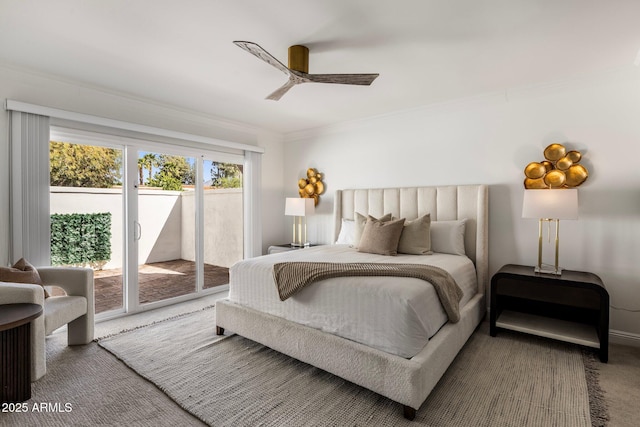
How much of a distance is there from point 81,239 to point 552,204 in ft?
15.2

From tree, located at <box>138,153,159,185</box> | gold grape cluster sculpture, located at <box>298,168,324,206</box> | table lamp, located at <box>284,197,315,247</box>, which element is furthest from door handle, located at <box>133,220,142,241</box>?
gold grape cluster sculpture, located at <box>298,168,324,206</box>

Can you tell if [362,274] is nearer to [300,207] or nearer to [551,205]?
[551,205]

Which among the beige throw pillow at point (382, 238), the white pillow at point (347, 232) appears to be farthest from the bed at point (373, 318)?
the white pillow at point (347, 232)

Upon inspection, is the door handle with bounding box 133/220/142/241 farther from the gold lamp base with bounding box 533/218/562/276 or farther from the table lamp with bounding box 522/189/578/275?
the gold lamp base with bounding box 533/218/562/276

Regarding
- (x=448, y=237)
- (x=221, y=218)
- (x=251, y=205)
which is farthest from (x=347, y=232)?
(x=221, y=218)

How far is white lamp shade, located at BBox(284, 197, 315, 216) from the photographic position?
4.70 m

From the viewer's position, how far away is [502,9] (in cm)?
199

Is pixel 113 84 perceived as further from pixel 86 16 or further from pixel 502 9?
pixel 502 9

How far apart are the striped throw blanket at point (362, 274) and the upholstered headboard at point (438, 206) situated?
3.66 feet

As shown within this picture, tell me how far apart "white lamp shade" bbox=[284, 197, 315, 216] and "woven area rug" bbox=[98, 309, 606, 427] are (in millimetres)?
2175

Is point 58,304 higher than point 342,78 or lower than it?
lower

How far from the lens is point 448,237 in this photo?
346 centimetres

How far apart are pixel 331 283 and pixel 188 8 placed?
6.63ft

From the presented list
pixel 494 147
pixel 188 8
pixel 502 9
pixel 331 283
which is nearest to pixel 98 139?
pixel 188 8
